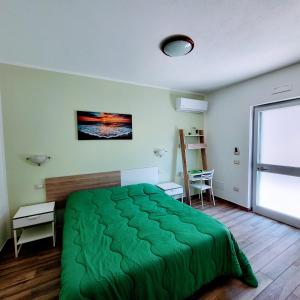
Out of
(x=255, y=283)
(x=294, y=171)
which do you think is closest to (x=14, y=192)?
(x=255, y=283)

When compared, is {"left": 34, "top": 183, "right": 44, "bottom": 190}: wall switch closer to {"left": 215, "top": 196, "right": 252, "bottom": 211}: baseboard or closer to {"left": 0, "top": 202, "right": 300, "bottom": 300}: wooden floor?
{"left": 0, "top": 202, "right": 300, "bottom": 300}: wooden floor

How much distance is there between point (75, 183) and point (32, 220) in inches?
29.6

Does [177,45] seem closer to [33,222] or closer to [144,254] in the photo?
[144,254]

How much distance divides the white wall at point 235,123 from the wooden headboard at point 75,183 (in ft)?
7.44

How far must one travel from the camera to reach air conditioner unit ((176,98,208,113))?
354 cm

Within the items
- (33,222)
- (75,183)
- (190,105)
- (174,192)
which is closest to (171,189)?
(174,192)

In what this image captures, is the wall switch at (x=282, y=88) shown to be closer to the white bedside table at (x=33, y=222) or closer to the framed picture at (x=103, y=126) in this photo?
the framed picture at (x=103, y=126)

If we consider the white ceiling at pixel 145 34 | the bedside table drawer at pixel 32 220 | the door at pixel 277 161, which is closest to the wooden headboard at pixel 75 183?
the bedside table drawer at pixel 32 220

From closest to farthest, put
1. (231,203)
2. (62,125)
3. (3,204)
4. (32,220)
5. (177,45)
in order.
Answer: (177,45)
(32,220)
(3,204)
(62,125)
(231,203)

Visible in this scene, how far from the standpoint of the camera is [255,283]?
5.32 feet

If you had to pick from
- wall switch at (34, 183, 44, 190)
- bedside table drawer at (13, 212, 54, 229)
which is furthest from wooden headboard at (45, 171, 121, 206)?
bedside table drawer at (13, 212, 54, 229)

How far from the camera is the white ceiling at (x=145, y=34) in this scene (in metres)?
1.39

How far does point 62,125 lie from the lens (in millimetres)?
2654

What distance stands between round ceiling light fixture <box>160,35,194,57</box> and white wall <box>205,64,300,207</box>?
172 centimetres
